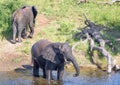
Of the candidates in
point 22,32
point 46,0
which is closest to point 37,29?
point 22,32

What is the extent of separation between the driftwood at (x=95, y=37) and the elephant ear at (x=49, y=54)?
2055mm

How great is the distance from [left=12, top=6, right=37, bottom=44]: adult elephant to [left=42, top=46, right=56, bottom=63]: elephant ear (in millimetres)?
3204

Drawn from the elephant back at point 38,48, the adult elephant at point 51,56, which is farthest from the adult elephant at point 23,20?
the adult elephant at point 51,56

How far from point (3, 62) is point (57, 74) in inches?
90.3

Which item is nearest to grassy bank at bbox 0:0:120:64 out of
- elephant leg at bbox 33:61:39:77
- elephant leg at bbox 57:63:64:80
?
elephant leg at bbox 33:61:39:77

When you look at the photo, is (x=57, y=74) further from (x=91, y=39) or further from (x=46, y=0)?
(x=46, y=0)

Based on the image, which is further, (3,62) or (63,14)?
(63,14)

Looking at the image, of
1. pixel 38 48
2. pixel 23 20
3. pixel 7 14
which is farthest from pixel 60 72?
pixel 7 14

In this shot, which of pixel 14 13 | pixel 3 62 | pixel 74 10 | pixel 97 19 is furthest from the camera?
pixel 74 10

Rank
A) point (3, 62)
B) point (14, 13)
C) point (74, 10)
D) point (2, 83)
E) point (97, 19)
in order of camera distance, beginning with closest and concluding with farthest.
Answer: point (2, 83) < point (3, 62) < point (14, 13) < point (97, 19) < point (74, 10)

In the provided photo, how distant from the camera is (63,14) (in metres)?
18.6

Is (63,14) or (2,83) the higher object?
(63,14)

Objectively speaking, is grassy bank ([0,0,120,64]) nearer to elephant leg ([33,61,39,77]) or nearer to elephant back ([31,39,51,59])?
elephant leg ([33,61,39,77])

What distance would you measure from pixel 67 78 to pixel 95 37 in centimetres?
275
